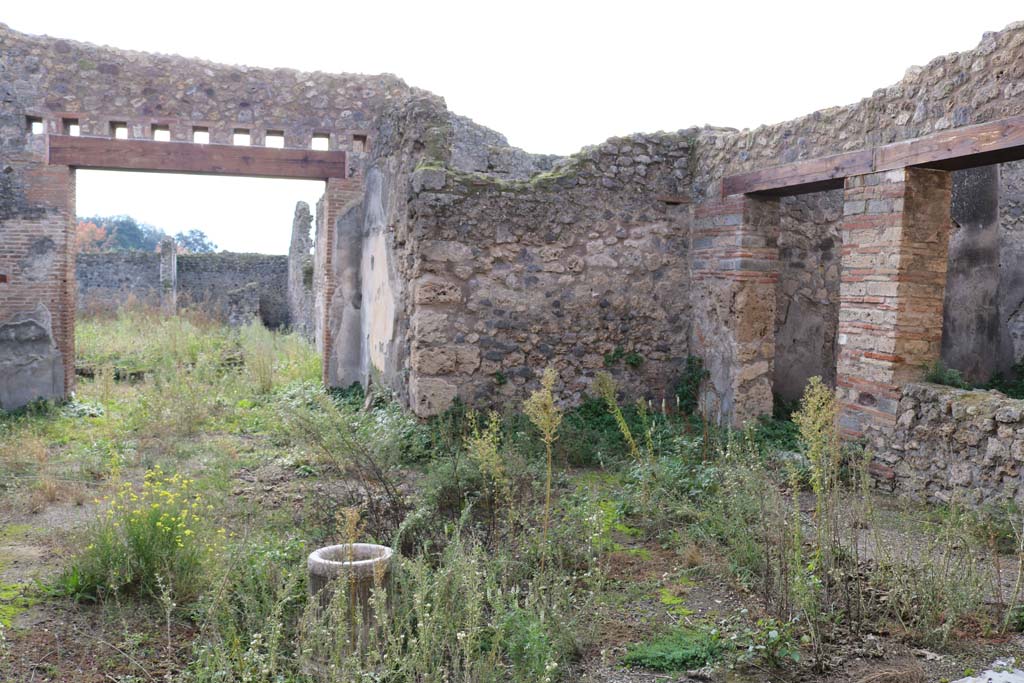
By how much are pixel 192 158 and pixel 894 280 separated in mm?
8220

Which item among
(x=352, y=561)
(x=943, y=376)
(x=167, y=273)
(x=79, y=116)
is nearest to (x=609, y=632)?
(x=352, y=561)

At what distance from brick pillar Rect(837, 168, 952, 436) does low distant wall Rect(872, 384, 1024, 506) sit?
0.19 metres

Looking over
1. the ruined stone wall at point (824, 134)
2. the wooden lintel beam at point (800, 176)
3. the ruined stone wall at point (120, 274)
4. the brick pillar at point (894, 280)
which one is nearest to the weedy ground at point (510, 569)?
the brick pillar at point (894, 280)

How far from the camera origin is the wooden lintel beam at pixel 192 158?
9.77 m

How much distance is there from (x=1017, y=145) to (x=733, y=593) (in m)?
3.40

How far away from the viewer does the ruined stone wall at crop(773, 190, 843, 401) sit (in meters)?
8.27

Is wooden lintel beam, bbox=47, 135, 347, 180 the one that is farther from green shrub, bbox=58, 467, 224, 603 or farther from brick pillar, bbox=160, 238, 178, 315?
brick pillar, bbox=160, 238, 178, 315

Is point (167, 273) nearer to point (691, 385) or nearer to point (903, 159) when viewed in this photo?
point (691, 385)

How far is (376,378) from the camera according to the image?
9.16 m

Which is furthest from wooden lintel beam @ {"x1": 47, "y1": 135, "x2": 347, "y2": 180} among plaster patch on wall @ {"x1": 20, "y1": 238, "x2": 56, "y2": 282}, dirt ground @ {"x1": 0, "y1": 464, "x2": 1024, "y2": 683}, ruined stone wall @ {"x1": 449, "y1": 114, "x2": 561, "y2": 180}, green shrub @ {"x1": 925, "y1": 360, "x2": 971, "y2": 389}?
green shrub @ {"x1": 925, "y1": 360, "x2": 971, "y2": 389}

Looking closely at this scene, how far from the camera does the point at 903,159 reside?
19.6ft

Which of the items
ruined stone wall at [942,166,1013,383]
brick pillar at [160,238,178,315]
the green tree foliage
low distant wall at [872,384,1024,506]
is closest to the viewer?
low distant wall at [872,384,1024,506]

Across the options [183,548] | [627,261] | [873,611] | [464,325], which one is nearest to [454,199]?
[464,325]

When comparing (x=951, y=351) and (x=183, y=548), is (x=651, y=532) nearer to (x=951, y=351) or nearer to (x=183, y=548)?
(x=183, y=548)
